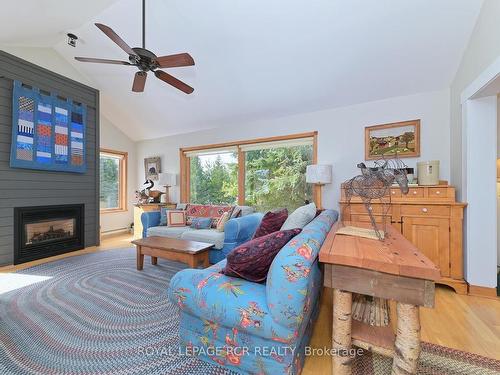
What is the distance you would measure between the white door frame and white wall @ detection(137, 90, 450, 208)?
49cm

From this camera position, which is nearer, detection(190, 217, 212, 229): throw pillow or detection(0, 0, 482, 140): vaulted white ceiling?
detection(0, 0, 482, 140): vaulted white ceiling

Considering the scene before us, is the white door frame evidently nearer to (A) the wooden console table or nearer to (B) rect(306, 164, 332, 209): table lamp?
(B) rect(306, 164, 332, 209): table lamp

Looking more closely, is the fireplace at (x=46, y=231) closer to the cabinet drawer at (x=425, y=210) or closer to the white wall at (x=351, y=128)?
the white wall at (x=351, y=128)

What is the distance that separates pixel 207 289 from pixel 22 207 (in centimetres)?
376

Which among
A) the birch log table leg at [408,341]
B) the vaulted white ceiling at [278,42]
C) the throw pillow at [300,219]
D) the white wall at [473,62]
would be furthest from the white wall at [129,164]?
the white wall at [473,62]

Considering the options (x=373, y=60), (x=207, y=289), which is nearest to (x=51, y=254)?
(x=207, y=289)

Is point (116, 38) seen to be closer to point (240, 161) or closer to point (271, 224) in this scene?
point (271, 224)

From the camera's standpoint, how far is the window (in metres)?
5.09

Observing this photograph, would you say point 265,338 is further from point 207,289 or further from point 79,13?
point 79,13

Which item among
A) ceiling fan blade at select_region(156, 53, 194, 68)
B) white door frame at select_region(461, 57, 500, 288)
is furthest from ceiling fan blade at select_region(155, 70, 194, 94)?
white door frame at select_region(461, 57, 500, 288)

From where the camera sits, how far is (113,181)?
535cm

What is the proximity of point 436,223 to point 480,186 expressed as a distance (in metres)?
0.54

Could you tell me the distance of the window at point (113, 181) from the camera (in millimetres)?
5094

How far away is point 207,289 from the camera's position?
137 centimetres
